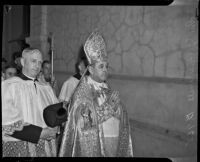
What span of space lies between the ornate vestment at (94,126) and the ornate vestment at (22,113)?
27cm

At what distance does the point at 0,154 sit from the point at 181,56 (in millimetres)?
2479

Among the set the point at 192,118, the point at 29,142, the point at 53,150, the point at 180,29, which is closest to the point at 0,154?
the point at 29,142

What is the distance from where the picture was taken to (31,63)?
311 centimetres

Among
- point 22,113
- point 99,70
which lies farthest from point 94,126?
point 22,113

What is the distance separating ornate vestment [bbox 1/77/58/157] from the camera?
2.93m

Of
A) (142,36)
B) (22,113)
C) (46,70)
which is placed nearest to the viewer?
(22,113)

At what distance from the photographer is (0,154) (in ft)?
9.99

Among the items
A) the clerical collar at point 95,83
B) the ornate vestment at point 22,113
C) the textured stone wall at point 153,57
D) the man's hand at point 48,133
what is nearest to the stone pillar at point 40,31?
the textured stone wall at point 153,57

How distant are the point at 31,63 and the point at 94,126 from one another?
0.92 metres

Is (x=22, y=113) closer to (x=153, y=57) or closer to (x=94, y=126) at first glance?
(x=94, y=126)

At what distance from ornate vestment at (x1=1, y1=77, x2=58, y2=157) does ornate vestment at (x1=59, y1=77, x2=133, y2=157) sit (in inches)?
10.5

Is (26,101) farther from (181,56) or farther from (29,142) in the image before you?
(181,56)

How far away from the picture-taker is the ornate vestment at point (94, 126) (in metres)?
3.18

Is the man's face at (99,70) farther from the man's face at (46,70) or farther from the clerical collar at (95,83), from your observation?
the man's face at (46,70)
